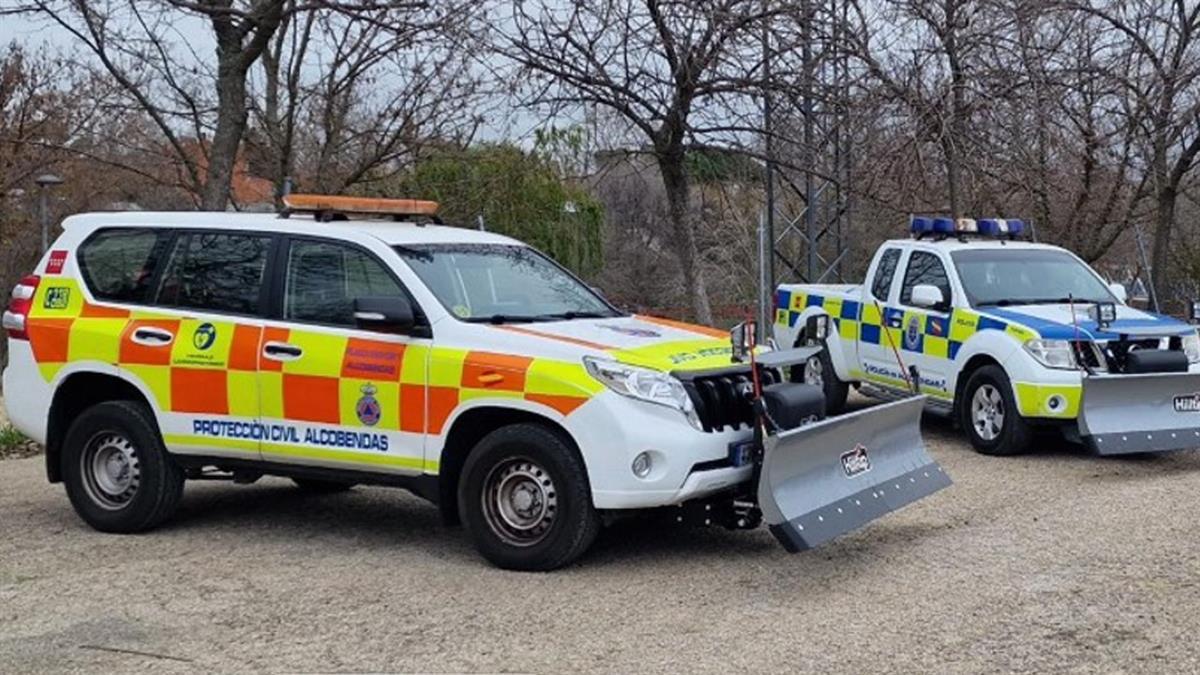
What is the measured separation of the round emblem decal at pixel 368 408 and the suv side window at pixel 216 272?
0.90 meters

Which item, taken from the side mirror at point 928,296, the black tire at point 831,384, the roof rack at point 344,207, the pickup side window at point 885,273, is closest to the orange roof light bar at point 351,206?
the roof rack at point 344,207

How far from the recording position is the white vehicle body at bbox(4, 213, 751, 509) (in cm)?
633

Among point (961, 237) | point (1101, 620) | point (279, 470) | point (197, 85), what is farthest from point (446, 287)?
point (197, 85)

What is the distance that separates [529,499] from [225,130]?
26.5 feet

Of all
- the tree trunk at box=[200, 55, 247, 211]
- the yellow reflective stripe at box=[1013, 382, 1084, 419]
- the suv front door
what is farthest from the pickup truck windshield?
the tree trunk at box=[200, 55, 247, 211]

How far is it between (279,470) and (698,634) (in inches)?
110

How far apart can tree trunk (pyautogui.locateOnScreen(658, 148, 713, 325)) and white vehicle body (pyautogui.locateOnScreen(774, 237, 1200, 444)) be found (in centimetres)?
93

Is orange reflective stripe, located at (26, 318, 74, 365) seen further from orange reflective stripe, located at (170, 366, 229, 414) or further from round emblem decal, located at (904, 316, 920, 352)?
round emblem decal, located at (904, 316, 920, 352)

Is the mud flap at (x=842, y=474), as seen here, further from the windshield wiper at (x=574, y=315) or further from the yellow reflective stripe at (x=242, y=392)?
the yellow reflective stripe at (x=242, y=392)

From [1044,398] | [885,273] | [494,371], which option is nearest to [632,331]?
[494,371]

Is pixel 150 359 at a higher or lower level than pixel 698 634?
higher

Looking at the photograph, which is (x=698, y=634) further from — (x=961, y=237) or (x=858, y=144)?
(x=858, y=144)

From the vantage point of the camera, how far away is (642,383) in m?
6.37

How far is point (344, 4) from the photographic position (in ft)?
39.5
